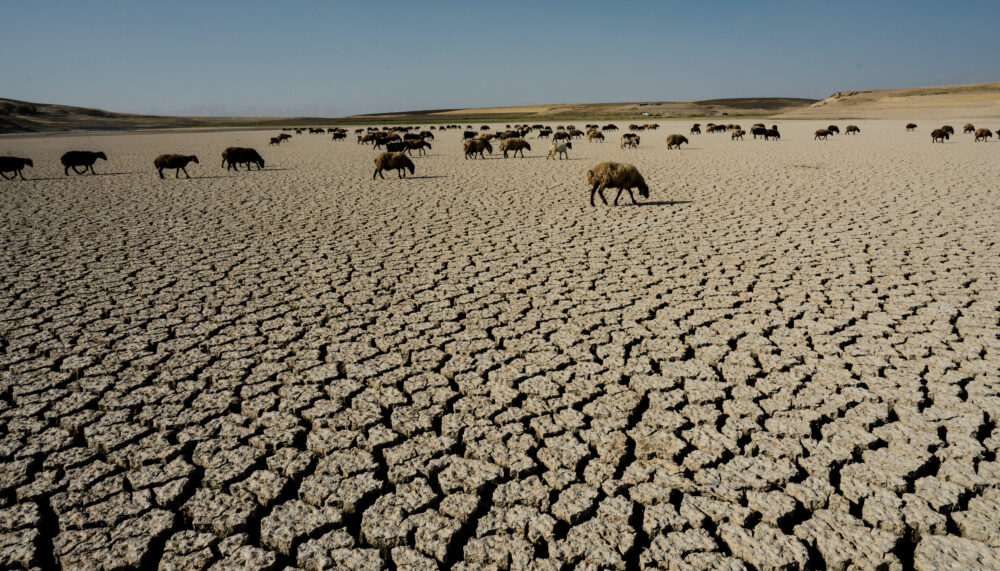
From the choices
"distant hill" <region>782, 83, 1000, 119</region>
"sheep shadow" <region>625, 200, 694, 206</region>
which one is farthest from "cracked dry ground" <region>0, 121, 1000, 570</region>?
"distant hill" <region>782, 83, 1000, 119</region>

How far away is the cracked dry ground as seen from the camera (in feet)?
8.84

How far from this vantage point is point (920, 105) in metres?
71.4

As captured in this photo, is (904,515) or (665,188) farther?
(665,188)

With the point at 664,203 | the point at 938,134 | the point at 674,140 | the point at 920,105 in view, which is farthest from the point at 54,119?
the point at 920,105

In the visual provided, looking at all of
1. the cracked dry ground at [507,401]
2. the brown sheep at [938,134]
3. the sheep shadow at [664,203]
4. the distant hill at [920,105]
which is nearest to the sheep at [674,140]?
the brown sheep at [938,134]

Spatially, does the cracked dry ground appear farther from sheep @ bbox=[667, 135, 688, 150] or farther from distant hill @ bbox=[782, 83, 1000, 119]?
distant hill @ bbox=[782, 83, 1000, 119]

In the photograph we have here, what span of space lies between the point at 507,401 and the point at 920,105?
305 ft

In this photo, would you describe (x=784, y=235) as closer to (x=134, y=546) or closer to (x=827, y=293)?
(x=827, y=293)

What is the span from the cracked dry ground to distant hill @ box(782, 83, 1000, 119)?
67.6m

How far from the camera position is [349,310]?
19.4 feet

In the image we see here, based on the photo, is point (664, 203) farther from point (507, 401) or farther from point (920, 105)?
point (920, 105)

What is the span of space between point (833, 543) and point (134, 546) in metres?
3.55

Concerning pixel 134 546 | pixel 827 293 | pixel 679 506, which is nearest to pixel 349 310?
pixel 134 546

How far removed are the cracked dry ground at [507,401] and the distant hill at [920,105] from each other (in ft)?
222
